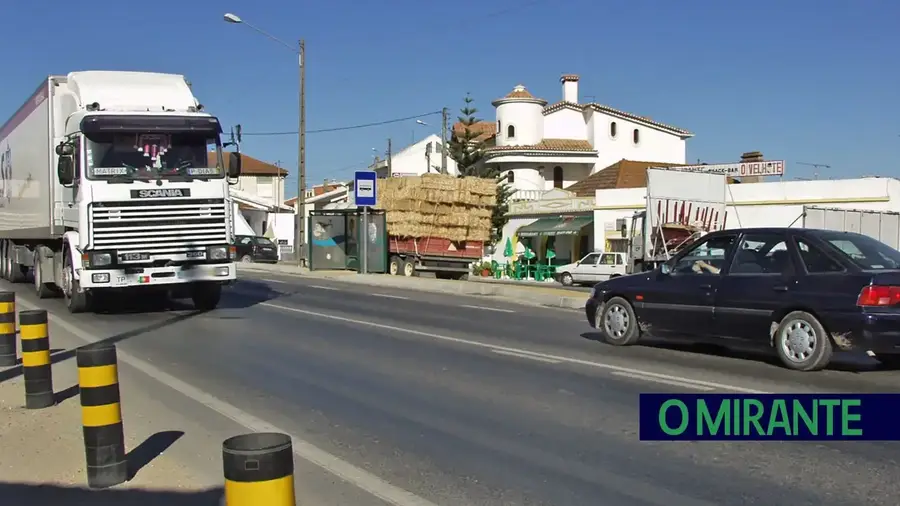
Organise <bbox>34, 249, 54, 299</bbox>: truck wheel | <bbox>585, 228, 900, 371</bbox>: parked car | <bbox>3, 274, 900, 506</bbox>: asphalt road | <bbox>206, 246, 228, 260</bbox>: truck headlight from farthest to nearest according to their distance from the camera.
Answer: <bbox>34, 249, 54, 299</bbox>: truck wheel → <bbox>206, 246, 228, 260</bbox>: truck headlight → <bbox>585, 228, 900, 371</bbox>: parked car → <bbox>3, 274, 900, 506</bbox>: asphalt road

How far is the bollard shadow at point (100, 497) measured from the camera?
548 centimetres

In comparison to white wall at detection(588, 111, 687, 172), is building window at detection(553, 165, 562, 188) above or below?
below

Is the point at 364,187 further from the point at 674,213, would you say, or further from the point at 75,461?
the point at 75,461

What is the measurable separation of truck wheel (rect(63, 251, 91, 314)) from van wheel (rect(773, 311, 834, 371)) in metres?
11.6

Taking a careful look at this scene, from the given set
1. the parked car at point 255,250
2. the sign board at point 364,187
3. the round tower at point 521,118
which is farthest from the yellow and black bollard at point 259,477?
the round tower at point 521,118

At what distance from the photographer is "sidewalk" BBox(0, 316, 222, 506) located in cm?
561

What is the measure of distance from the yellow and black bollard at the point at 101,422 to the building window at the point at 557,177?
173 ft

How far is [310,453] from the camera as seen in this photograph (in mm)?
6668

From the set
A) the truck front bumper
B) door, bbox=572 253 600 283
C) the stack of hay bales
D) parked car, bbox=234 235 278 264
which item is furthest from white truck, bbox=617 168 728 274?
parked car, bbox=234 235 278 264

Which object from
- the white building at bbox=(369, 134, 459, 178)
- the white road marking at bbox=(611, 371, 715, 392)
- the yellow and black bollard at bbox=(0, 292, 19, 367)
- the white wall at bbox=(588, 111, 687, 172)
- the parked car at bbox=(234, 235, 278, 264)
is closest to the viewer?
the white road marking at bbox=(611, 371, 715, 392)

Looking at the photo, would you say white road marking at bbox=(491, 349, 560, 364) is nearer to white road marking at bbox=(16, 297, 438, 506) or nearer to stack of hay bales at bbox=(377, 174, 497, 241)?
white road marking at bbox=(16, 297, 438, 506)

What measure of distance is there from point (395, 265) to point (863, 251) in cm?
2405

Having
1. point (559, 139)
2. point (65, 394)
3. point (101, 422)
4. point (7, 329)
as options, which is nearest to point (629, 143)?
point (559, 139)

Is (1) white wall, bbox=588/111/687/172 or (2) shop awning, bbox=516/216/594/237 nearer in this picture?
(2) shop awning, bbox=516/216/594/237
